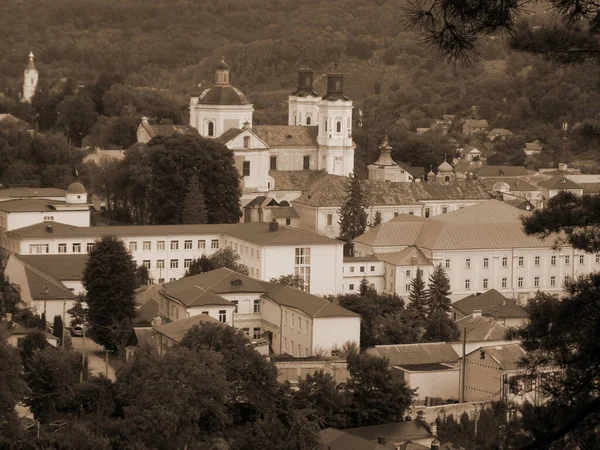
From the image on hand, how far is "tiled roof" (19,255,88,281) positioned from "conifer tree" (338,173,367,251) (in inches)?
343

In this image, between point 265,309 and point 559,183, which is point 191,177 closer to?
point 265,309

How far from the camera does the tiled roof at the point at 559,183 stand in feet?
177

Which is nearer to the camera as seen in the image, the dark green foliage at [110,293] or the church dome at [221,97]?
the dark green foliage at [110,293]

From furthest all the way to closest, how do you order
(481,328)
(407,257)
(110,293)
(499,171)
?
(499,171) → (407,257) → (481,328) → (110,293)

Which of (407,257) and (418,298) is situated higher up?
(407,257)

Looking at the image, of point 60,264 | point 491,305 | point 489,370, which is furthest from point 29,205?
point 489,370

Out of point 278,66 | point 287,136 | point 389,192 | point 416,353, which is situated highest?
point 278,66

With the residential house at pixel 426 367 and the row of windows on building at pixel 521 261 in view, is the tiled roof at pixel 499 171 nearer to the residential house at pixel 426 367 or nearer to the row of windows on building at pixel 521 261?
the row of windows on building at pixel 521 261

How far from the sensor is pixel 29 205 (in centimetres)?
4225

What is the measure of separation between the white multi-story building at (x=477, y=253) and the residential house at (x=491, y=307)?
106cm

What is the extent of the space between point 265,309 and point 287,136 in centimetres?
1798

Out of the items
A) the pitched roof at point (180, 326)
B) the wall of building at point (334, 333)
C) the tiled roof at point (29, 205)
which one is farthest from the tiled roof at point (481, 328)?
the tiled roof at point (29, 205)

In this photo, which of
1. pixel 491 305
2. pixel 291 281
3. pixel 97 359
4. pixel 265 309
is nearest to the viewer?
pixel 97 359

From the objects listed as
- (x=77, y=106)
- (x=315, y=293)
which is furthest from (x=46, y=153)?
(x=315, y=293)
